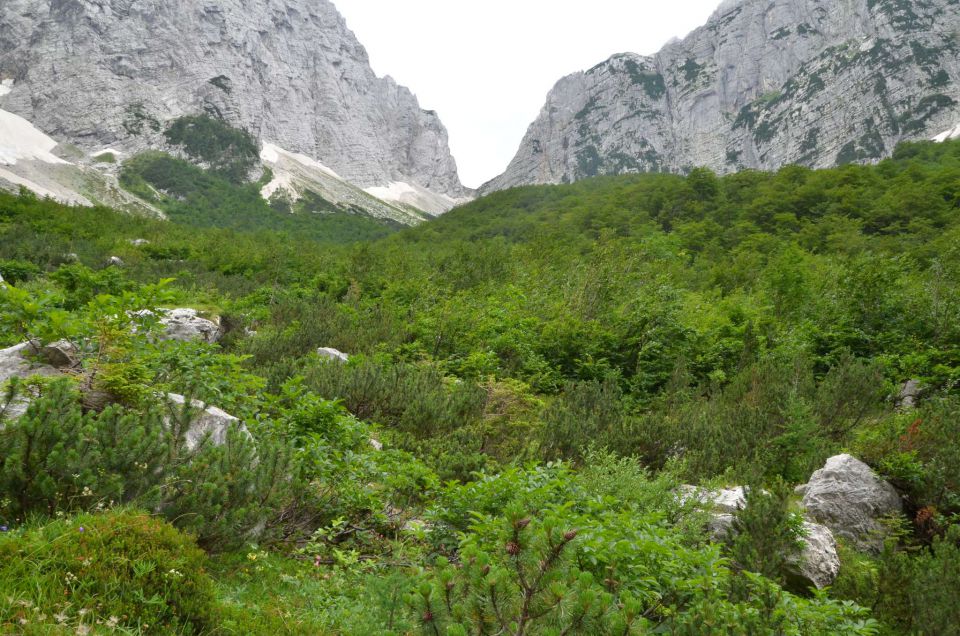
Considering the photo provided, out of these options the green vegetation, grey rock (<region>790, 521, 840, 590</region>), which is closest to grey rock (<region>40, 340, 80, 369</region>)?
grey rock (<region>790, 521, 840, 590</region>)

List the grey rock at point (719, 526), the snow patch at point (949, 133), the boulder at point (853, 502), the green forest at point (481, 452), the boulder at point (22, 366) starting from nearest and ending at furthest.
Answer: the green forest at point (481, 452) → the boulder at point (22, 366) → the grey rock at point (719, 526) → the boulder at point (853, 502) → the snow patch at point (949, 133)

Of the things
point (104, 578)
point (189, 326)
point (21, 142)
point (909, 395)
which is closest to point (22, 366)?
point (104, 578)

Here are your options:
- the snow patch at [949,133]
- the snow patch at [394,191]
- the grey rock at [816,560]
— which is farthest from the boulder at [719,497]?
the snow patch at [394,191]

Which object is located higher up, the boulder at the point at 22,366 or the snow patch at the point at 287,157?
the snow patch at the point at 287,157

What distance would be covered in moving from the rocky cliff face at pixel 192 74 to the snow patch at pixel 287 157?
2.89 metres

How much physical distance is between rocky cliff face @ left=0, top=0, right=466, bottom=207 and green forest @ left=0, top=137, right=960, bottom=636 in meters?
101

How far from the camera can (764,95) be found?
290 feet

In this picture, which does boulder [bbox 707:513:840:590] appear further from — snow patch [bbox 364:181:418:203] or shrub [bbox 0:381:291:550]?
snow patch [bbox 364:181:418:203]

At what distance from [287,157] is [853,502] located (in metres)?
127

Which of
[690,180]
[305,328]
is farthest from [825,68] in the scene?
[305,328]

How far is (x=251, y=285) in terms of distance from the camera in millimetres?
18000

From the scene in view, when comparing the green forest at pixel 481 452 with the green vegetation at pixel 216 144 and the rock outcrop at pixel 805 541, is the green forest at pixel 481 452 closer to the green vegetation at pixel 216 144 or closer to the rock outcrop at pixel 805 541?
the rock outcrop at pixel 805 541

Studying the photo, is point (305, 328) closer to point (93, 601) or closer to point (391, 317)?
point (391, 317)

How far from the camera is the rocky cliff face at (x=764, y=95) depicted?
65375mm
